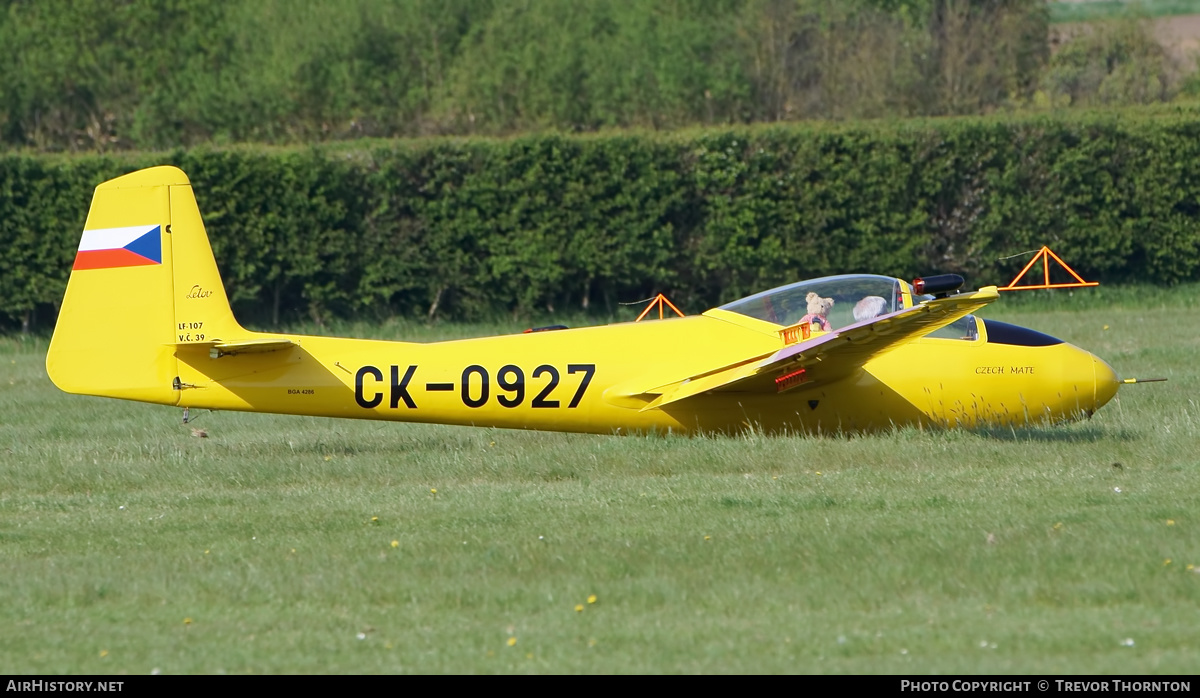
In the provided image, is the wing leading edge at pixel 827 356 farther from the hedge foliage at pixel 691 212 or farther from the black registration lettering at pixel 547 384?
the hedge foliage at pixel 691 212

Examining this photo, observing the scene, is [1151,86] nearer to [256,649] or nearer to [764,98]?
[764,98]

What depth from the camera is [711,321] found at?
11.8m

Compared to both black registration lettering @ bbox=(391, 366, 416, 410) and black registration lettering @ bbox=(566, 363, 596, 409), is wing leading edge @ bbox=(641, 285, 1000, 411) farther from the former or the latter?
black registration lettering @ bbox=(391, 366, 416, 410)

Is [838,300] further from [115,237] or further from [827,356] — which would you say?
[115,237]

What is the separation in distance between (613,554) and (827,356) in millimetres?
3997

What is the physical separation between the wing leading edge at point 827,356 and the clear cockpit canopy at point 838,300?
0.30m

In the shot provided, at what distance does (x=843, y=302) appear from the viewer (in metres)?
11.3

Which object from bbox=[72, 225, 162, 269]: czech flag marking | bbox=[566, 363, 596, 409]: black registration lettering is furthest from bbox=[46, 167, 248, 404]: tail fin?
bbox=[566, 363, 596, 409]: black registration lettering

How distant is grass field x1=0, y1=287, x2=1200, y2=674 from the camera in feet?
19.8

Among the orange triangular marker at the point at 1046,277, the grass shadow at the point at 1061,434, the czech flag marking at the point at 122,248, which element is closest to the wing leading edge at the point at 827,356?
the grass shadow at the point at 1061,434

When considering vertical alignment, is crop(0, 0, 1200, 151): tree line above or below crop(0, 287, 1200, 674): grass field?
above

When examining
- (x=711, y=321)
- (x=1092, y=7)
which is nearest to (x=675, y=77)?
(x=711, y=321)

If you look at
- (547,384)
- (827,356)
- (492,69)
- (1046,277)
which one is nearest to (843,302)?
(827,356)

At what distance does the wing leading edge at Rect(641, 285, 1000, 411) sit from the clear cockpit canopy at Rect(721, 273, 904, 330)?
0.99 feet
